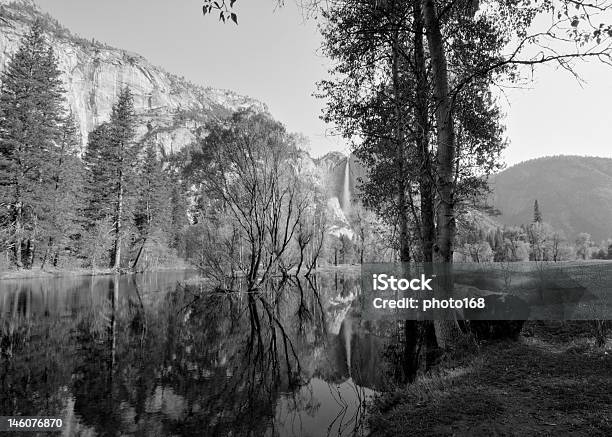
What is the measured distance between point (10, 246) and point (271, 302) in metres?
23.6

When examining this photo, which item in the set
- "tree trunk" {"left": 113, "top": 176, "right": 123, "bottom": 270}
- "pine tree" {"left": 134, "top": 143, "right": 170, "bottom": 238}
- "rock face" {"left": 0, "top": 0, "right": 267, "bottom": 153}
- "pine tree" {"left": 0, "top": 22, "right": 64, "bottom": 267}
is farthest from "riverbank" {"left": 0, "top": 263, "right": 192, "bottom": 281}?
"rock face" {"left": 0, "top": 0, "right": 267, "bottom": 153}

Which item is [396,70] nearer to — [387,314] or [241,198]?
[387,314]

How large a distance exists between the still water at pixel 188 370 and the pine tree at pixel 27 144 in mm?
19264

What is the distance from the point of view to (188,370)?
7.78m

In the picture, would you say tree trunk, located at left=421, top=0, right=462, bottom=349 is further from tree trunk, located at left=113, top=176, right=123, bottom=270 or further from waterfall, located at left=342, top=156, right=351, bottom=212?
waterfall, located at left=342, top=156, right=351, bottom=212

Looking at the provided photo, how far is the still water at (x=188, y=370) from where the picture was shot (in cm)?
549

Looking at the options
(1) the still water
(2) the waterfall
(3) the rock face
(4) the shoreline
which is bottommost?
(1) the still water

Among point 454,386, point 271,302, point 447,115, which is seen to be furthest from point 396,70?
point 271,302

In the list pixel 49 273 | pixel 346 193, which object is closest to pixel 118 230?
pixel 49 273

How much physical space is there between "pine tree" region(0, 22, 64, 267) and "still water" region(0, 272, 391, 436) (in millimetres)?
19264

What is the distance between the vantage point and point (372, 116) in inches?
480

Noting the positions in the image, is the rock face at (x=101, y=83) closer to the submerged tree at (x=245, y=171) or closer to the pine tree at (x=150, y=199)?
the pine tree at (x=150, y=199)

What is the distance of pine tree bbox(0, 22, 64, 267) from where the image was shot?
30.3 m

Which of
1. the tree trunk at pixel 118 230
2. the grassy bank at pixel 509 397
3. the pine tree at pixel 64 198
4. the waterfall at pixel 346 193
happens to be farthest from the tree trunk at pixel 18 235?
the waterfall at pixel 346 193
